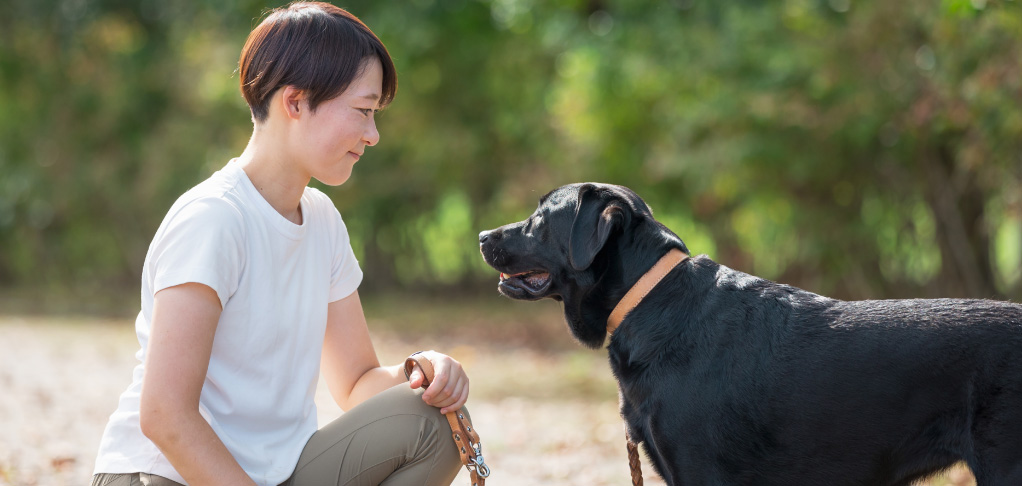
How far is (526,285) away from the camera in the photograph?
314cm

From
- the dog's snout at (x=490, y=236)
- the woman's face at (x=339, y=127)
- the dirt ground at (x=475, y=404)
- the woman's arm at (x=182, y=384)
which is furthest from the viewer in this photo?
the dirt ground at (x=475, y=404)

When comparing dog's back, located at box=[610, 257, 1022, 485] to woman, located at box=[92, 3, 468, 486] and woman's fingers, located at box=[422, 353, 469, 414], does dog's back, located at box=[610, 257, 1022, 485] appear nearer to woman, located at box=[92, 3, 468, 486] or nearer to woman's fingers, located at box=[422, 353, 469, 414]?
woman's fingers, located at box=[422, 353, 469, 414]

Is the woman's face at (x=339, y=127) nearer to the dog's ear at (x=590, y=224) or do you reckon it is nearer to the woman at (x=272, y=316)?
the woman at (x=272, y=316)

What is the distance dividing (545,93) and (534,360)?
492 cm

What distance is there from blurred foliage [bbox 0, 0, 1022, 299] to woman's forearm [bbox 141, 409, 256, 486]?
1435 millimetres

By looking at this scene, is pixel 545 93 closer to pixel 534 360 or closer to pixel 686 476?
pixel 534 360

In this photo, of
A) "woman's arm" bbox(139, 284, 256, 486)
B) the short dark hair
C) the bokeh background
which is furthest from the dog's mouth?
the bokeh background

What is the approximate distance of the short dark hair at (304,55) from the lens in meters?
2.42

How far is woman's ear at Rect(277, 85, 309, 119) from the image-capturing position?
A: 242cm

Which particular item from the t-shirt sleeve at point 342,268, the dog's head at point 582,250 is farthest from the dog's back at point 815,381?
the t-shirt sleeve at point 342,268

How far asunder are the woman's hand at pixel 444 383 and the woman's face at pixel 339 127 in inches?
25.3

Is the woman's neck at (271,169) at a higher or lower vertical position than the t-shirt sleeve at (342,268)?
higher

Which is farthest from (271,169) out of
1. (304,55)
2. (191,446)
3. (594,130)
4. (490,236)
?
(594,130)

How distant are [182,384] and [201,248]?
0.34 m
